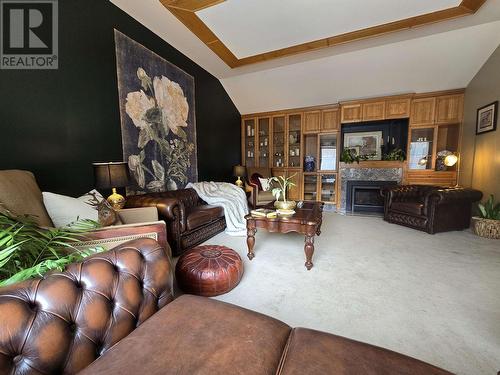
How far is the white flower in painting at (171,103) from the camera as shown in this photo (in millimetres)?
3285

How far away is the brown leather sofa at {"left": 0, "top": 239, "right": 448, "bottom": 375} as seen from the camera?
664mm

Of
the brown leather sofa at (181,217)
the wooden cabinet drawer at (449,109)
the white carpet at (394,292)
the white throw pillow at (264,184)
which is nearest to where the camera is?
the white carpet at (394,292)

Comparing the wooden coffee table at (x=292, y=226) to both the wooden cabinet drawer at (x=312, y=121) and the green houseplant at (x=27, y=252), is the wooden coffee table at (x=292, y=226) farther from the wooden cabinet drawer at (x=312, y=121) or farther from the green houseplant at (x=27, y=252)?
the wooden cabinet drawer at (x=312, y=121)

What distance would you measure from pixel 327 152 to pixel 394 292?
4.07 metres

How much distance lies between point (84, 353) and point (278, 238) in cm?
257

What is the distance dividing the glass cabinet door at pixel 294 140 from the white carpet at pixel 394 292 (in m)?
3.08

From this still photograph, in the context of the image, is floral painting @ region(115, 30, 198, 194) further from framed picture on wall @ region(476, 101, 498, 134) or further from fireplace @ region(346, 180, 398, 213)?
framed picture on wall @ region(476, 101, 498, 134)

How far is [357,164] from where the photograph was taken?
4773 mm

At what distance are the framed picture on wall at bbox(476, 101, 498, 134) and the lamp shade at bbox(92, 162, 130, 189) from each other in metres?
5.31

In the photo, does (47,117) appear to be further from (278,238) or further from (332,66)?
(332,66)

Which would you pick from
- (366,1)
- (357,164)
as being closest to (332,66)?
(366,1)

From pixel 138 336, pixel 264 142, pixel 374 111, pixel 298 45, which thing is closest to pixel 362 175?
pixel 374 111

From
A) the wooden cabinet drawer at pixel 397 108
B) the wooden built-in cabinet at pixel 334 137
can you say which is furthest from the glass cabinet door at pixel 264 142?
the wooden cabinet drawer at pixel 397 108

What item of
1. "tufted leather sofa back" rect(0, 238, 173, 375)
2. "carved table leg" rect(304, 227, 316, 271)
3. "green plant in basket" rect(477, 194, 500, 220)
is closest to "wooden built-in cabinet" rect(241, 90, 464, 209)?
"green plant in basket" rect(477, 194, 500, 220)
